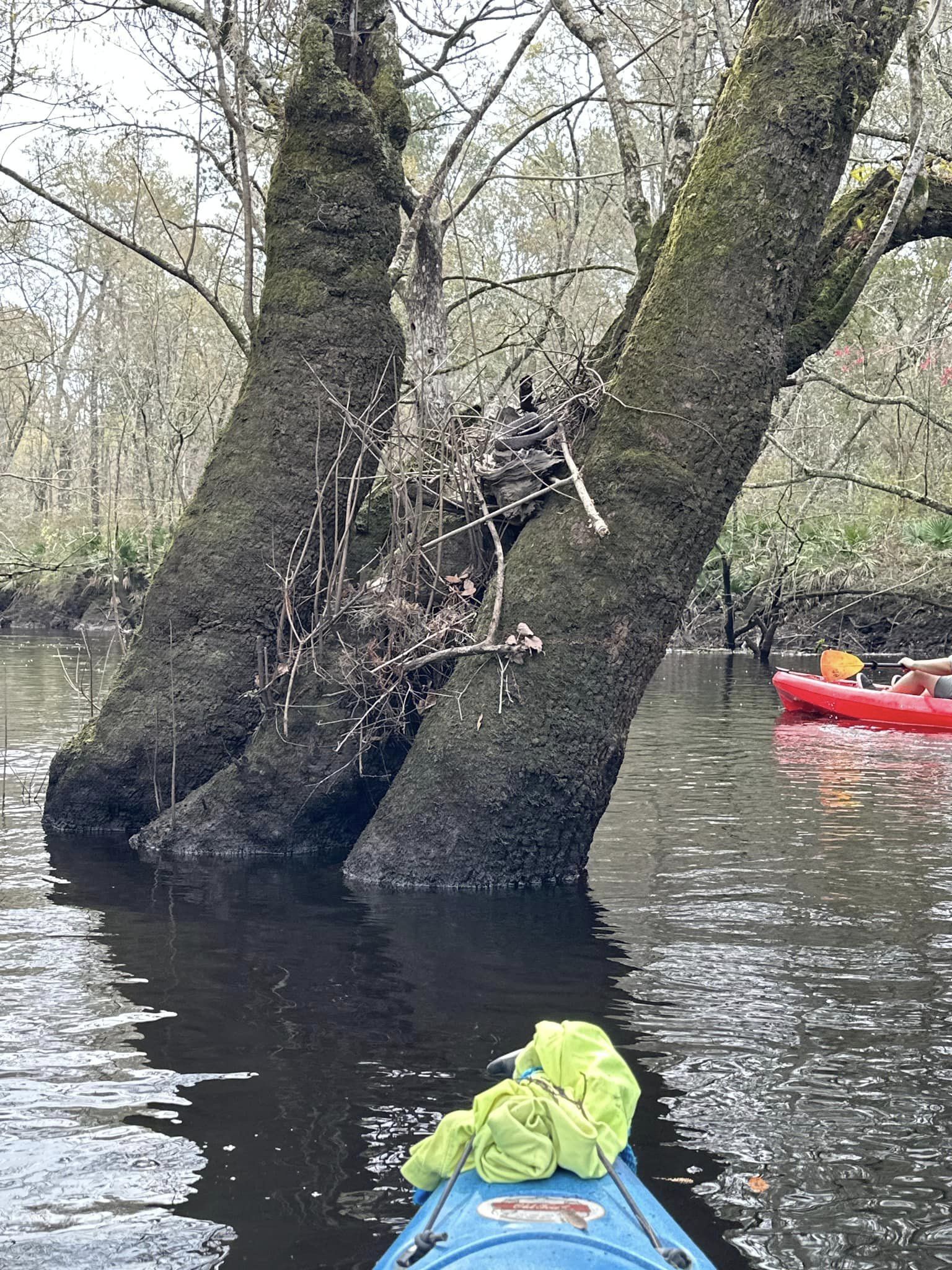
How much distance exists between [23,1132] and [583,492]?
431 centimetres

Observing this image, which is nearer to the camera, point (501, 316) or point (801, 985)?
point (801, 985)

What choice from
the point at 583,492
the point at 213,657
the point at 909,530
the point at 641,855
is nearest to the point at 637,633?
the point at 583,492

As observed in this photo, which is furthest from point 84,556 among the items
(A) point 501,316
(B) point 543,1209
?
(B) point 543,1209

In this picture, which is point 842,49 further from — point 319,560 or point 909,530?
point 909,530

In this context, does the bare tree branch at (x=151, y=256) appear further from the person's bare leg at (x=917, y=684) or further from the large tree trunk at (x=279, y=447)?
the person's bare leg at (x=917, y=684)

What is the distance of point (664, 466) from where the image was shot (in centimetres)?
721

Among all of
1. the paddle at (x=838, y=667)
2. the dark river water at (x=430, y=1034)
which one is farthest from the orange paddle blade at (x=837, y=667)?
the dark river water at (x=430, y=1034)

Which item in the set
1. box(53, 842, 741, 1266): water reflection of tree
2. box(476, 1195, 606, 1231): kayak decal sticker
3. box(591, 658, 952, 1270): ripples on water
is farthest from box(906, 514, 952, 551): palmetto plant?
box(476, 1195, 606, 1231): kayak decal sticker

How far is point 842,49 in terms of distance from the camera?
7047 mm

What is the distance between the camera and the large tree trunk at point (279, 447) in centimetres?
839

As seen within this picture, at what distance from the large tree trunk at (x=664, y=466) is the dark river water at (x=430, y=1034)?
532 millimetres

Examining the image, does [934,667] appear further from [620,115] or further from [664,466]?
[664,466]

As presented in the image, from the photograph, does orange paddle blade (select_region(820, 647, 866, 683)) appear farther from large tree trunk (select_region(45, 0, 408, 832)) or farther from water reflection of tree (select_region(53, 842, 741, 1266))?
water reflection of tree (select_region(53, 842, 741, 1266))

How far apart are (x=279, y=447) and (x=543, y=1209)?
251 inches
